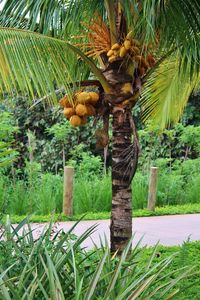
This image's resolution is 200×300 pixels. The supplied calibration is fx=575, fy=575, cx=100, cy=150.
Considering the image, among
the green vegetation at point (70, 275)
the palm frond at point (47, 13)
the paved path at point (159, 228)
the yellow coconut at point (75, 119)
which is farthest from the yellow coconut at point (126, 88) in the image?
the paved path at point (159, 228)

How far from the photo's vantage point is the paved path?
28.0 ft

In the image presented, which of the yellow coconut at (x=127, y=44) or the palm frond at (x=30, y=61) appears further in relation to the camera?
the yellow coconut at (x=127, y=44)

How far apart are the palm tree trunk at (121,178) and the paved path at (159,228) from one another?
2.69m

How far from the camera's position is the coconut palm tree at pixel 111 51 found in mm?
4555

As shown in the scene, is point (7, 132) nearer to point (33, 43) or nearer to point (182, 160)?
point (182, 160)

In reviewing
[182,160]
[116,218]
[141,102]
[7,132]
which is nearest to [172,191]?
[182,160]

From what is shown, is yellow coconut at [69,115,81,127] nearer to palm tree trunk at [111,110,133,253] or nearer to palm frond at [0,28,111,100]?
palm tree trunk at [111,110,133,253]

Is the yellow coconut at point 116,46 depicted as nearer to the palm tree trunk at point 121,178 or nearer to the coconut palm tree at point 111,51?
the coconut palm tree at point 111,51

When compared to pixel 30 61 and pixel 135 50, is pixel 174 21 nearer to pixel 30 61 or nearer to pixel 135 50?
pixel 135 50

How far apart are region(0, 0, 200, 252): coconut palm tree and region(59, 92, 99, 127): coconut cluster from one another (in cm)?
2

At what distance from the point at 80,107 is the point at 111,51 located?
573 mm

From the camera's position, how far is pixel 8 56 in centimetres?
433

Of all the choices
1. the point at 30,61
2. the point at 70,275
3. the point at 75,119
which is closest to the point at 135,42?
the point at 75,119

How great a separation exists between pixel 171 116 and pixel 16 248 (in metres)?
5.57
